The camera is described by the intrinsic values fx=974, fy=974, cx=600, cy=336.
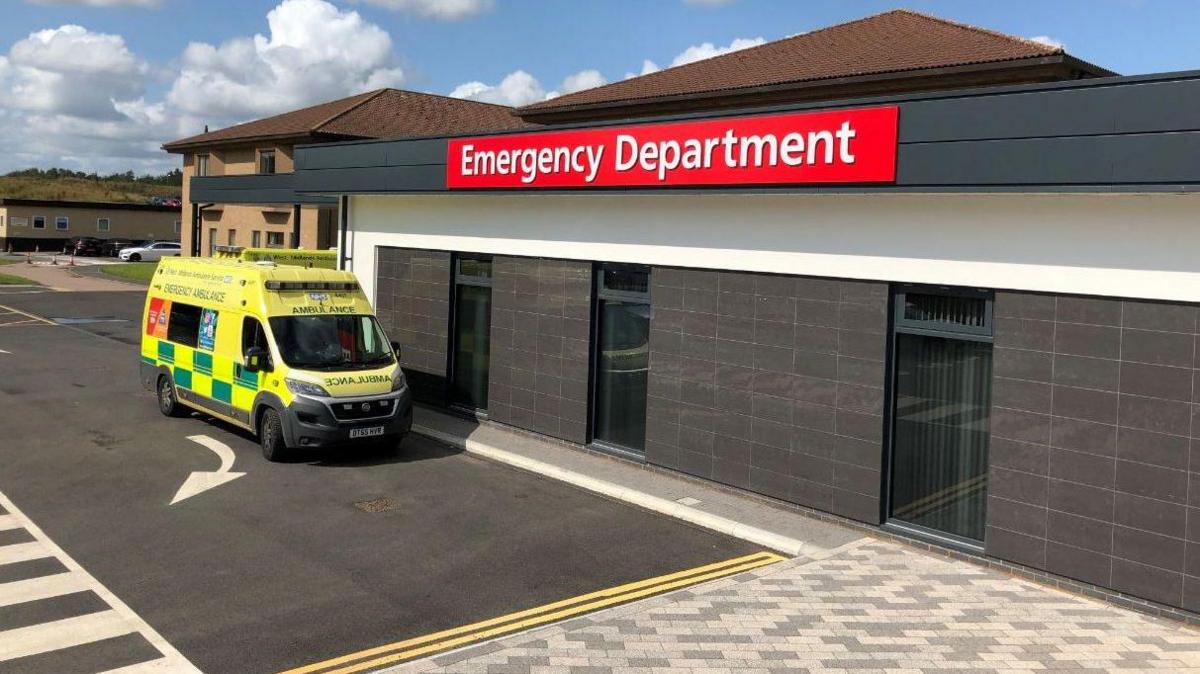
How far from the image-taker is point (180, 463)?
12727 mm

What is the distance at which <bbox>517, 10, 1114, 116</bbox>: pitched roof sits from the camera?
18906 mm

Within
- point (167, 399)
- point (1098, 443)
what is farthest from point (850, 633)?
point (167, 399)

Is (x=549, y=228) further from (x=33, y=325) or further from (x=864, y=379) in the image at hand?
(x=33, y=325)

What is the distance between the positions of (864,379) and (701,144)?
3302 mm

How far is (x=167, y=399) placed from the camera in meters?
15.6

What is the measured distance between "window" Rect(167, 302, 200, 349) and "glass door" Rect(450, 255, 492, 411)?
158 inches

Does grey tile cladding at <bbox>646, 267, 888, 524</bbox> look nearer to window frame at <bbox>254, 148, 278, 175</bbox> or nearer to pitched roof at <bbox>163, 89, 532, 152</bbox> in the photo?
pitched roof at <bbox>163, 89, 532, 152</bbox>

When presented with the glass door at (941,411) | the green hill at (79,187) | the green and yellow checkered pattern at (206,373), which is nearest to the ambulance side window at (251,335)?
the green and yellow checkered pattern at (206,373)

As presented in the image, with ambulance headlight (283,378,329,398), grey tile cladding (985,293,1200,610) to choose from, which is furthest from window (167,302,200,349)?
grey tile cladding (985,293,1200,610)

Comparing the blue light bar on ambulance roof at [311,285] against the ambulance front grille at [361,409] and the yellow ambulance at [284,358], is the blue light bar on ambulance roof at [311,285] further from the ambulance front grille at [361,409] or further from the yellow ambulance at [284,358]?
the ambulance front grille at [361,409]

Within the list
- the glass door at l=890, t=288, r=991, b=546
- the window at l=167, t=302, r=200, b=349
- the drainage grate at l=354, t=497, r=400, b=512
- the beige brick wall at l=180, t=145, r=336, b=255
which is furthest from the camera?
the beige brick wall at l=180, t=145, r=336, b=255


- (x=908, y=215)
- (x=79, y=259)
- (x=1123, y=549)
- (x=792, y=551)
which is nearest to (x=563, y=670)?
(x=792, y=551)

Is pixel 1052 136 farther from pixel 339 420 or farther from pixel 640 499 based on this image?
pixel 339 420

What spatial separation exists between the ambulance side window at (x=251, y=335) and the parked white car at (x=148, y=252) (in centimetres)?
5156
